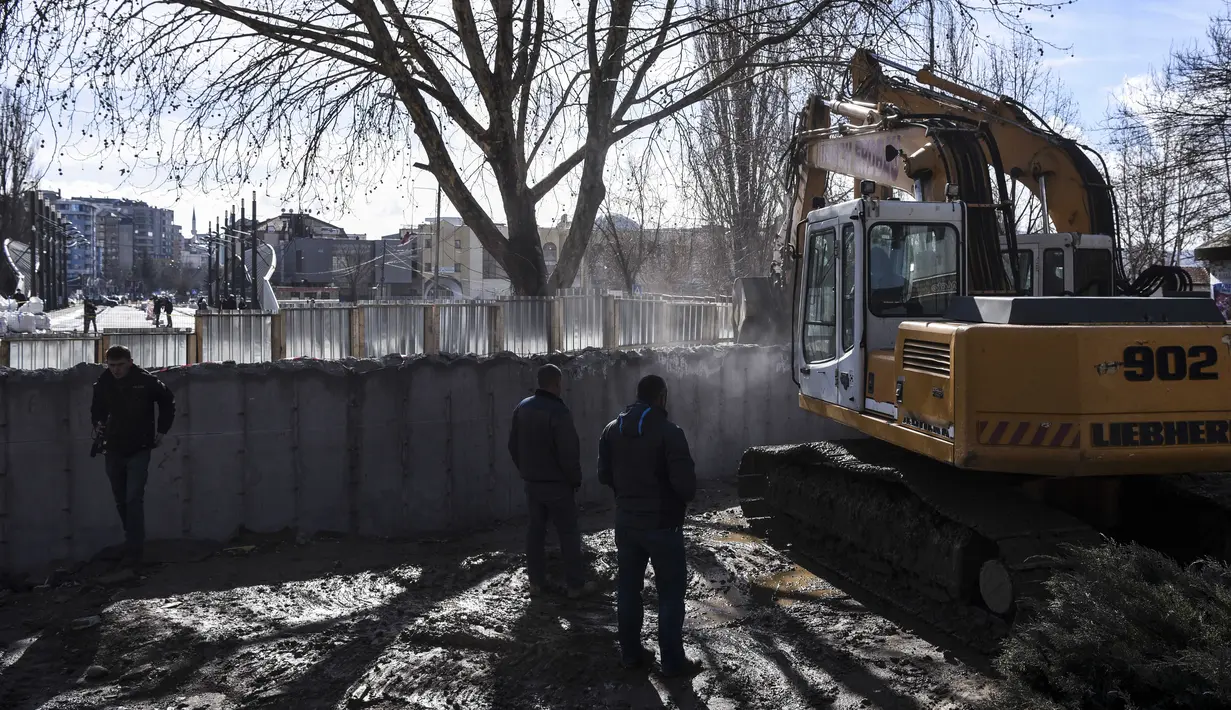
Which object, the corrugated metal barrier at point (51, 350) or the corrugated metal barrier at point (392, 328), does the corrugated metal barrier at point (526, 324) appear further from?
the corrugated metal barrier at point (51, 350)

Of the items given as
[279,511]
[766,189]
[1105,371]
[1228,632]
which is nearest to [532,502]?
[279,511]

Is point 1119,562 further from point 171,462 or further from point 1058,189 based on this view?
point 171,462

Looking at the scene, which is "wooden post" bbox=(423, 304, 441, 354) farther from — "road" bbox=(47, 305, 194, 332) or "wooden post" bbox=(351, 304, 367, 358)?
"road" bbox=(47, 305, 194, 332)

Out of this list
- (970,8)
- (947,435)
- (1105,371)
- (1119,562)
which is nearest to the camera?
(1119,562)

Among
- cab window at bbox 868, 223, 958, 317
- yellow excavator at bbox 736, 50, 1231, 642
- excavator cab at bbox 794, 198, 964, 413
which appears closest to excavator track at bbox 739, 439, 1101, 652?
yellow excavator at bbox 736, 50, 1231, 642

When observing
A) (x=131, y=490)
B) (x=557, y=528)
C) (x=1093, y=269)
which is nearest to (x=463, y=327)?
(x=131, y=490)

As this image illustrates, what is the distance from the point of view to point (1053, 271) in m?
8.77

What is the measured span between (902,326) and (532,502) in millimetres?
3002

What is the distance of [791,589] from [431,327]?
7792mm

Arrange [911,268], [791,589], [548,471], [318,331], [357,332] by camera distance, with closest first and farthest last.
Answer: [911,268] → [548,471] → [791,589] → [318,331] → [357,332]

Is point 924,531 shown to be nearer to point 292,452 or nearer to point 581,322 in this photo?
point 292,452

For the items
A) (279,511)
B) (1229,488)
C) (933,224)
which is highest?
(933,224)

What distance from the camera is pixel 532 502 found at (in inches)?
319

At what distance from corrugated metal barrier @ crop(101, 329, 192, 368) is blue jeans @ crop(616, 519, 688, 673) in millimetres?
6676
